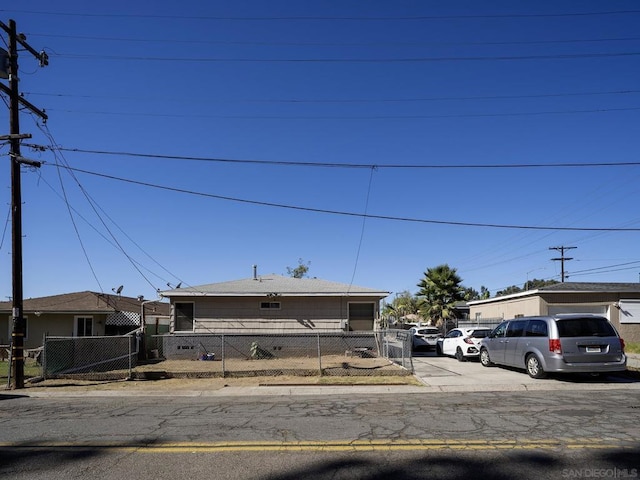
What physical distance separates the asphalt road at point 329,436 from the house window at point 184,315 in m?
11.3

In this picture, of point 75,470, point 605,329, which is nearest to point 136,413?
point 75,470

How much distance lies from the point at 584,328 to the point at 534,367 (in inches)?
66.6

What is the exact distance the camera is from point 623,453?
6109mm

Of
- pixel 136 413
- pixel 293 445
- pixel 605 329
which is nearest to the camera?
pixel 293 445

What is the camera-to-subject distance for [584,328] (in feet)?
43.1

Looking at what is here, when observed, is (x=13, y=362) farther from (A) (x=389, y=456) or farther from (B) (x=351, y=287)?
(B) (x=351, y=287)

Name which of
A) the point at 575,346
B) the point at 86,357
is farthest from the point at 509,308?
the point at 86,357

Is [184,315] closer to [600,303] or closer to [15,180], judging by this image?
[15,180]

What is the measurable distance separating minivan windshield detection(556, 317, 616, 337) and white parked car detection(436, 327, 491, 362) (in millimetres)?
6987

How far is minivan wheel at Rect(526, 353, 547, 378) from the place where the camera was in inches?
534

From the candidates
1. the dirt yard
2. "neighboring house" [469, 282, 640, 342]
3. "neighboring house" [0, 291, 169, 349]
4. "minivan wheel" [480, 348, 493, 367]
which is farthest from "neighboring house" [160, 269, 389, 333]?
"neighboring house" [469, 282, 640, 342]

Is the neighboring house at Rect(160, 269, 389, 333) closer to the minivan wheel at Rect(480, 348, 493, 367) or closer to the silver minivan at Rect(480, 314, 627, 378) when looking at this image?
the minivan wheel at Rect(480, 348, 493, 367)

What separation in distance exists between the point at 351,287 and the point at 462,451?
17254 millimetres

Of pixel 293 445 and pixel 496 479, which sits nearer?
pixel 496 479
